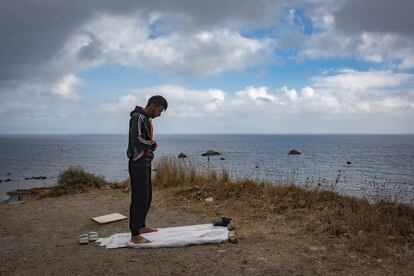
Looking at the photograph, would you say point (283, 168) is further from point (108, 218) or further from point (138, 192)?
point (138, 192)

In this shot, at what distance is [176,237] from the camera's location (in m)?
4.87

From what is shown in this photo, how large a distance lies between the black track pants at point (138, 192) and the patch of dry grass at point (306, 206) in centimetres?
230

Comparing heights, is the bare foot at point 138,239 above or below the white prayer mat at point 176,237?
above

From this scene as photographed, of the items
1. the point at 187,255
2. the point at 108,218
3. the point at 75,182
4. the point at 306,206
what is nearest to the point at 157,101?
the point at 187,255

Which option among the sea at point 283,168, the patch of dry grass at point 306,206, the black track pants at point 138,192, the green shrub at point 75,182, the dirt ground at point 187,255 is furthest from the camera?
the sea at point 283,168

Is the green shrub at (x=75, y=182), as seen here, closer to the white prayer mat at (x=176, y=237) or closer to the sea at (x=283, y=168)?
the sea at (x=283, y=168)

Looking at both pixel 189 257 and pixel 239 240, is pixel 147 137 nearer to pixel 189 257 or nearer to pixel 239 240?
Answer: pixel 189 257

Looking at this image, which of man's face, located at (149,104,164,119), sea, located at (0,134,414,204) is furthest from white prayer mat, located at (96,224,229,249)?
sea, located at (0,134,414,204)

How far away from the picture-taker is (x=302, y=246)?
15.0 ft

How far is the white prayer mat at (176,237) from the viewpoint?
465 cm

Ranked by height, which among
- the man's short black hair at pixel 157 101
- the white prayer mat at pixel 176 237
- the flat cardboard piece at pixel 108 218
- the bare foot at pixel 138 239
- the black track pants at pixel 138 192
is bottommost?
the flat cardboard piece at pixel 108 218

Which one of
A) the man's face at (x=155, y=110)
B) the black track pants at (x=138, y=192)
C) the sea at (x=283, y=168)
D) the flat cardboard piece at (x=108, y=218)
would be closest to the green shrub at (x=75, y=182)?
the sea at (x=283, y=168)

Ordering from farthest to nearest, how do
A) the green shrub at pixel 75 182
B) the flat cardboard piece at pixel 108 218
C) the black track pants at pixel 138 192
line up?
the green shrub at pixel 75 182 < the flat cardboard piece at pixel 108 218 < the black track pants at pixel 138 192

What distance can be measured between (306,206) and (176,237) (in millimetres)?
3034
